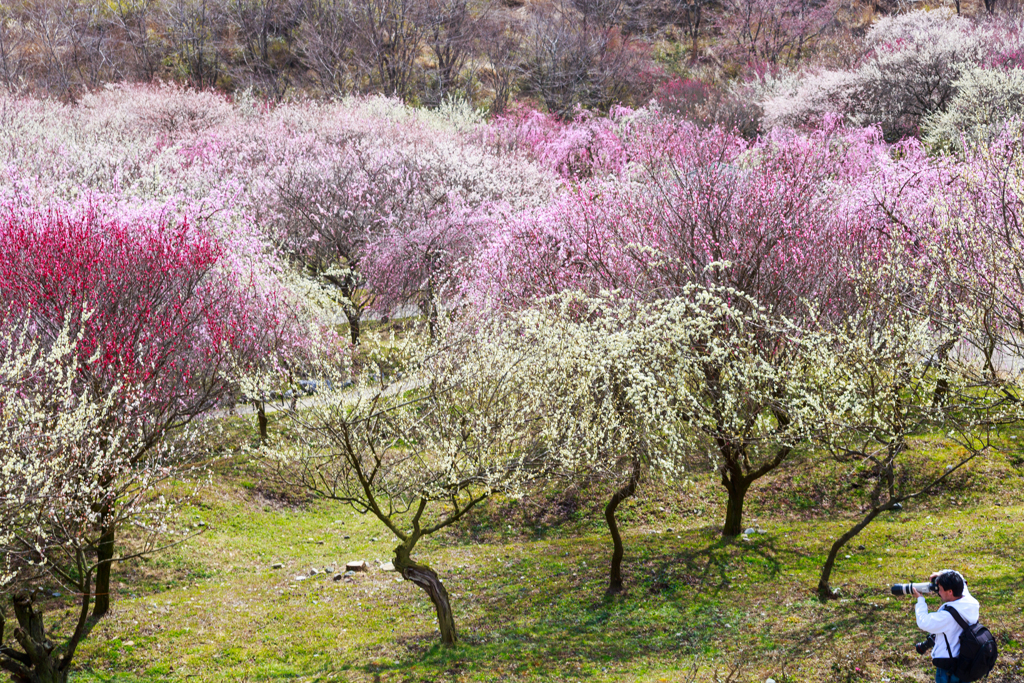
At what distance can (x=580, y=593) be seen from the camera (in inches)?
578

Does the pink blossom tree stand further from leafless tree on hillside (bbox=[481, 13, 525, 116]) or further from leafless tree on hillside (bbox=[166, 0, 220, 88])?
leafless tree on hillside (bbox=[166, 0, 220, 88])

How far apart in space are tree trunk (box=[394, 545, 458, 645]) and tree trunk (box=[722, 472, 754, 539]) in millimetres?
6423

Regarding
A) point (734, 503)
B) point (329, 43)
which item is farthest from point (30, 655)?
point (329, 43)

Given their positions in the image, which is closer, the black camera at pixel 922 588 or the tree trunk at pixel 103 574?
the black camera at pixel 922 588

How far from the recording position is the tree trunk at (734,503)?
16.0 meters

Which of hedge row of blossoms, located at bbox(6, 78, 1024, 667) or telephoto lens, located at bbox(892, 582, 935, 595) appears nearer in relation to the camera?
telephoto lens, located at bbox(892, 582, 935, 595)

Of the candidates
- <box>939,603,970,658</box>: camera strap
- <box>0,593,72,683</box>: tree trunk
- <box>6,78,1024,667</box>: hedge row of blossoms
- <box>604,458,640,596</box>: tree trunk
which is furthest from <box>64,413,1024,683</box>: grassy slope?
<box>939,603,970,658</box>: camera strap

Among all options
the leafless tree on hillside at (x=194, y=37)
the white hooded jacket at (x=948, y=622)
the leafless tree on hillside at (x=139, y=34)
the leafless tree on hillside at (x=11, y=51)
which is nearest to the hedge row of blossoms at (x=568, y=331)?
the white hooded jacket at (x=948, y=622)

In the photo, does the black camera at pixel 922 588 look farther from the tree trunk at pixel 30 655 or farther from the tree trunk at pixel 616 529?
the tree trunk at pixel 30 655

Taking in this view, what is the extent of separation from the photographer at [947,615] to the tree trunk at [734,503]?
853 cm

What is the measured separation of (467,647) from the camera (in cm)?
1236

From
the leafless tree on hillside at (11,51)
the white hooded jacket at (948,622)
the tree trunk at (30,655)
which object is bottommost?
the tree trunk at (30,655)

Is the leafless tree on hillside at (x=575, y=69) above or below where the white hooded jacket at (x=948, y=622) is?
above

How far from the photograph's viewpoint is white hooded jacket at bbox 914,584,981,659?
7.01 metres
